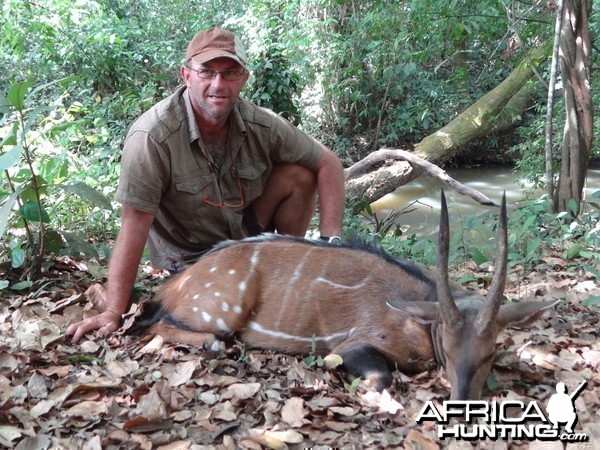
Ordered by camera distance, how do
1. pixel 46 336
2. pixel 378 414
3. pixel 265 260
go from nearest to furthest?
pixel 378 414
pixel 46 336
pixel 265 260

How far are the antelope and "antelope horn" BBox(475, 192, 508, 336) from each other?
0.12 metres

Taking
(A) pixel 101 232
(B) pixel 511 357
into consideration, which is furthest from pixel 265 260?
(A) pixel 101 232

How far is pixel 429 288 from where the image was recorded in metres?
4.06

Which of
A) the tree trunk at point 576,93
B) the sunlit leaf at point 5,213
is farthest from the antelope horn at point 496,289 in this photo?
the tree trunk at point 576,93

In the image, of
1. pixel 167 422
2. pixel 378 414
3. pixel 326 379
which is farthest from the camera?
pixel 326 379

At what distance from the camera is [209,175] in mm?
5113

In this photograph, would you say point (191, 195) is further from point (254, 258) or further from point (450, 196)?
point (450, 196)

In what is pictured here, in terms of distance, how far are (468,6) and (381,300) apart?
6465 mm

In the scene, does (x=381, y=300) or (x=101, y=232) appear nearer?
(x=381, y=300)

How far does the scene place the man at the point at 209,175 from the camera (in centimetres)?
455

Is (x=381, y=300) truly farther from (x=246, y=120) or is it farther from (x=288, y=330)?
(x=246, y=120)

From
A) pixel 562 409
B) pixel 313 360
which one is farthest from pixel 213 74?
pixel 562 409

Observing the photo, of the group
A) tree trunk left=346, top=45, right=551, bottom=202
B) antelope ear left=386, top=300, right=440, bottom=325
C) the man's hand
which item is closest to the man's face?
the man's hand

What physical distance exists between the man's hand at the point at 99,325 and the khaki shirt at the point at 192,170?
0.78 meters
